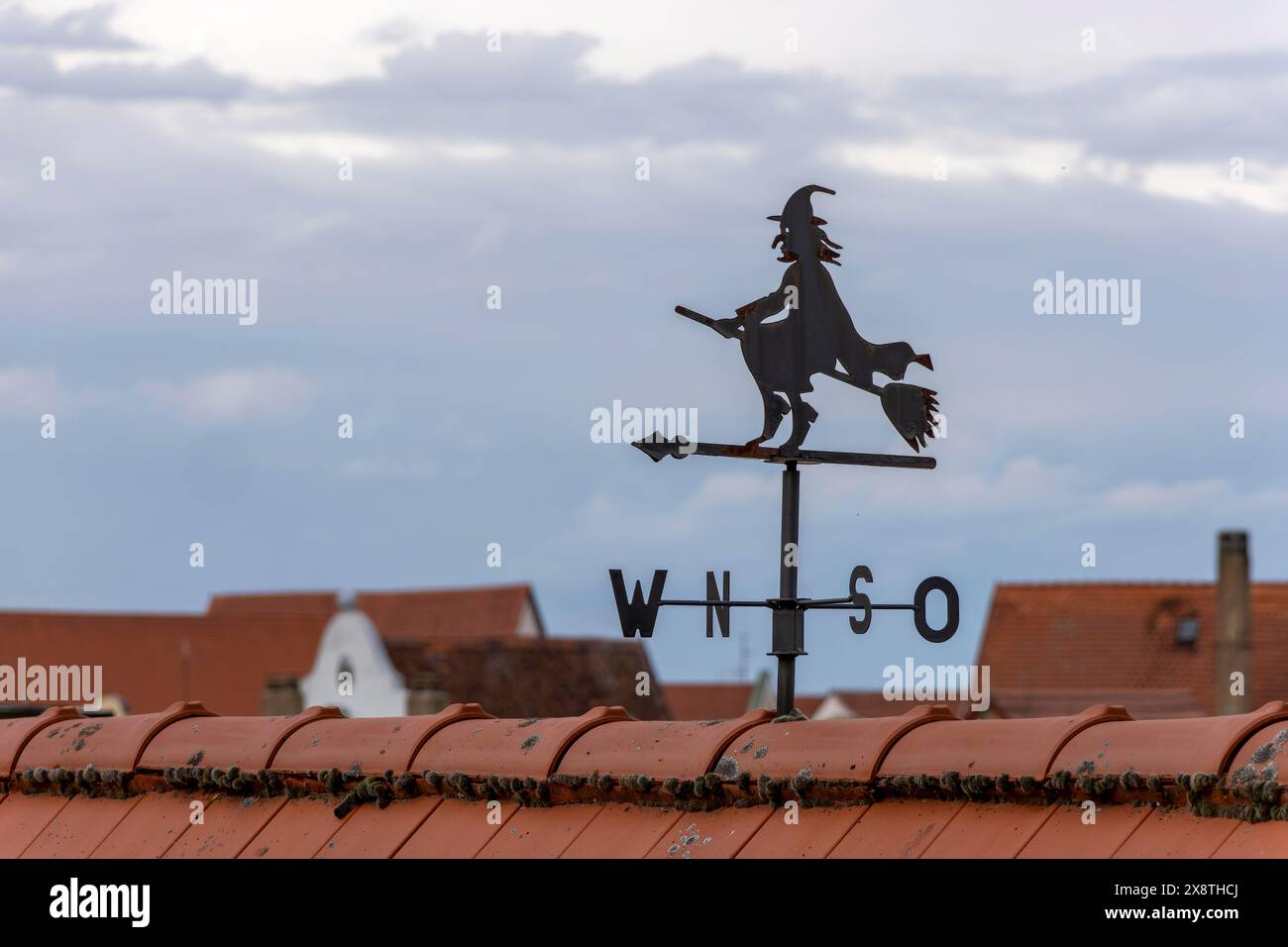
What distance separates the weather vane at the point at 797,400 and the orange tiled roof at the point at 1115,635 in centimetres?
4051

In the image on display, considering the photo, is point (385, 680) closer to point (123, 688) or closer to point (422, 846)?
point (123, 688)

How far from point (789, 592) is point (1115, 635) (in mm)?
42425

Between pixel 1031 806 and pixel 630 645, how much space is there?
42845mm

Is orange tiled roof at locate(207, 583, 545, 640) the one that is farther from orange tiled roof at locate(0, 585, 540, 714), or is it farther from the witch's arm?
the witch's arm

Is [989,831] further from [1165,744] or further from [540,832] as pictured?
[540,832]

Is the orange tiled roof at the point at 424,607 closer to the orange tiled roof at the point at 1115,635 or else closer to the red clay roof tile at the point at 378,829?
the orange tiled roof at the point at 1115,635

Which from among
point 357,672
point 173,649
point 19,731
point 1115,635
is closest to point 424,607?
point 173,649

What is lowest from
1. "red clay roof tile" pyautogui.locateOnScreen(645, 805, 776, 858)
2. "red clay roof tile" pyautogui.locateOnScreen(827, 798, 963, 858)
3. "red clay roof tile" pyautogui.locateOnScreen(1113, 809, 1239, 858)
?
"red clay roof tile" pyautogui.locateOnScreen(645, 805, 776, 858)

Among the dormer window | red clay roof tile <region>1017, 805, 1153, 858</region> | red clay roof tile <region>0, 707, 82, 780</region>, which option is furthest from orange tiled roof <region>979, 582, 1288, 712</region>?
red clay roof tile <region>1017, 805, 1153, 858</region>

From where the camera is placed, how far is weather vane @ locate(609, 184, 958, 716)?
5438 millimetres

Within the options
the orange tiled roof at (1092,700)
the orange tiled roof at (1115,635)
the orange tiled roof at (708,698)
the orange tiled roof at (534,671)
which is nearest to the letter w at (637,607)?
the orange tiled roof at (1092,700)

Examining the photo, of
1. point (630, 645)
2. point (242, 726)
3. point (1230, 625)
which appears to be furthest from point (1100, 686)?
point (242, 726)

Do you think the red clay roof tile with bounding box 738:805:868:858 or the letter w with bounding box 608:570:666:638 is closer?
the red clay roof tile with bounding box 738:805:868:858

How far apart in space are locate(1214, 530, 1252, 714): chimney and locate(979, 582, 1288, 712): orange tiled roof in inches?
131
